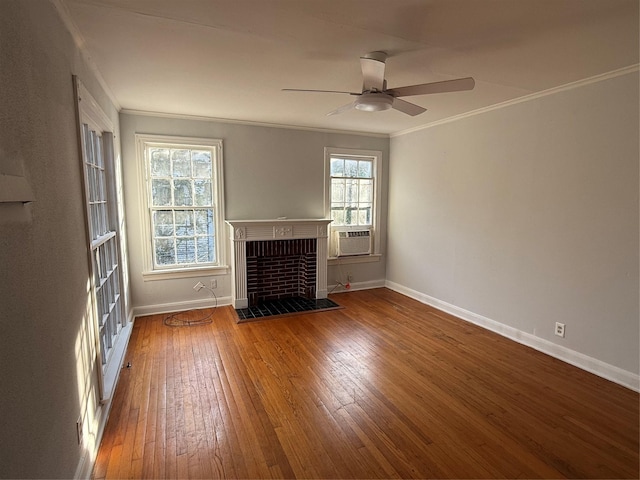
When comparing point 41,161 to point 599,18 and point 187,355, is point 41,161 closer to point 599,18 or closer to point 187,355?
point 187,355

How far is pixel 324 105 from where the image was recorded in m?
3.60

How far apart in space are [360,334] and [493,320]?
1.50m

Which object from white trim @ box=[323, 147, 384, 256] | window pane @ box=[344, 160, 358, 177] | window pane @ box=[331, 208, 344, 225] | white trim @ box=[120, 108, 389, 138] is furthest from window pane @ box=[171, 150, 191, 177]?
window pane @ box=[344, 160, 358, 177]

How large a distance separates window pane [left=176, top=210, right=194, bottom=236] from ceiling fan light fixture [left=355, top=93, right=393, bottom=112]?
2.69 metres

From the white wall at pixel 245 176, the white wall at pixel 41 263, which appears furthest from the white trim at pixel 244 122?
the white wall at pixel 41 263

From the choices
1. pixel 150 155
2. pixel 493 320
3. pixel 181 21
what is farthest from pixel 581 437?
pixel 150 155

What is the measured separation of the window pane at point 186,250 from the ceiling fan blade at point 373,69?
2.97 m

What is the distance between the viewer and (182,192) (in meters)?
4.21

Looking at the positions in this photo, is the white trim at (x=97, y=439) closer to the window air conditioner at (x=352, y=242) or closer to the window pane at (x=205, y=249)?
the window pane at (x=205, y=249)

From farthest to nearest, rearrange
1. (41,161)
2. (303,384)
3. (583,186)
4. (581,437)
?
(583,186) → (303,384) → (581,437) → (41,161)

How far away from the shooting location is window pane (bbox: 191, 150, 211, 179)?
424 centimetres

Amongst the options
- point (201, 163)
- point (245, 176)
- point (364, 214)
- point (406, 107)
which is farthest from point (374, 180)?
point (406, 107)

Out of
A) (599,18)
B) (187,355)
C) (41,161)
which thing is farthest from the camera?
(187,355)

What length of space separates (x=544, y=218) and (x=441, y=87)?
1.84 meters
